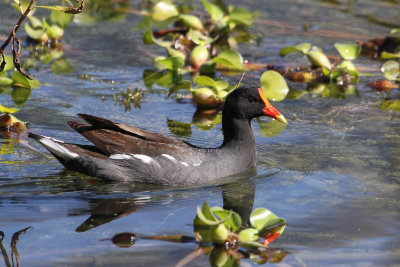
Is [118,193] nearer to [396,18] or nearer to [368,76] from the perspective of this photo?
[368,76]

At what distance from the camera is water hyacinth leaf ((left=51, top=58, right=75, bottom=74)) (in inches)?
333

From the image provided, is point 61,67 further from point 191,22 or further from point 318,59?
point 318,59

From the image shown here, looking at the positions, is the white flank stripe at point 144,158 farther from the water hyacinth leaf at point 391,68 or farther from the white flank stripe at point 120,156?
the water hyacinth leaf at point 391,68

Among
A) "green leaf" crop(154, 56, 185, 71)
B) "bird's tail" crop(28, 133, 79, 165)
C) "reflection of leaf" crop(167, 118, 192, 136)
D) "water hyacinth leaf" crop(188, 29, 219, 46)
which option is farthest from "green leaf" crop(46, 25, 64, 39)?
"bird's tail" crop(28, 133, 79, 165)

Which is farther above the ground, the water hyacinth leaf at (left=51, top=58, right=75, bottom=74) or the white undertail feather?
the white undertail feather

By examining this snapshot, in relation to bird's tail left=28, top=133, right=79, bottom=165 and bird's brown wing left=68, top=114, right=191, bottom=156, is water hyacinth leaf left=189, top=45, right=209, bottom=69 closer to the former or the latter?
bird's brown wing left=68, top=114, right=191, bottom=156

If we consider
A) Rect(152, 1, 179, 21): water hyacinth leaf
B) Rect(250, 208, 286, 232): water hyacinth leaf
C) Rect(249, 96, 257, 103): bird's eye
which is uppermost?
Rect(152, 1, 179, 21): water hyacinth leaf

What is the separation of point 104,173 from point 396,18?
6792 mm

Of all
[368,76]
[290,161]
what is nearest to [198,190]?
[290,161]

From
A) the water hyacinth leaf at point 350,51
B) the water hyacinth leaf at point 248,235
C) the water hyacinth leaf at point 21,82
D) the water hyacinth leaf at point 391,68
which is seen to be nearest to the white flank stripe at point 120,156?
the water hyacinth leaf at point 248,235

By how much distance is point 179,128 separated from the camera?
681cm

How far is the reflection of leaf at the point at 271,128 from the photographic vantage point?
6.77 metres

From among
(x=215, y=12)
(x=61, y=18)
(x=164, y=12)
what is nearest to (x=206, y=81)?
(x=215, y=12)

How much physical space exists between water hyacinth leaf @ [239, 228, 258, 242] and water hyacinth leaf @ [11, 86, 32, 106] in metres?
3.61
